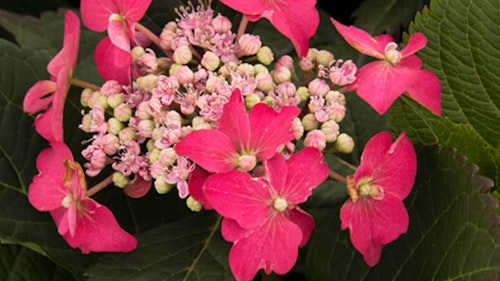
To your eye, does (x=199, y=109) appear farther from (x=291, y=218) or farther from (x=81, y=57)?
(x=81, y=57)

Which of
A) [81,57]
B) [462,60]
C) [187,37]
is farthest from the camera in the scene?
[81,57]

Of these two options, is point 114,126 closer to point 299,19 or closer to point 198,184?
point 198,184

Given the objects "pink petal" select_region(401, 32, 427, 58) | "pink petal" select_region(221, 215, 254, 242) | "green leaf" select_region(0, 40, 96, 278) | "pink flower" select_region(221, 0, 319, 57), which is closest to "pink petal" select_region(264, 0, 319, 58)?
"pink flower" select_region(221, 0, 319, 57)

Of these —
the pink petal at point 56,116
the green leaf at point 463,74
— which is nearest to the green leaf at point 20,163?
the pink petal at point 56,116

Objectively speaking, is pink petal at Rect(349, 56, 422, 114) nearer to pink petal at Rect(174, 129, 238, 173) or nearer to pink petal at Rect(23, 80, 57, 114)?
pink petal at Rect(174, 129, 238, 173)

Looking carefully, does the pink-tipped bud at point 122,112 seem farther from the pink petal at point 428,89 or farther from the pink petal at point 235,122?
the pink petal at point 428,89

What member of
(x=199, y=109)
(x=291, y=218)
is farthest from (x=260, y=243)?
(x=199, y=109)
